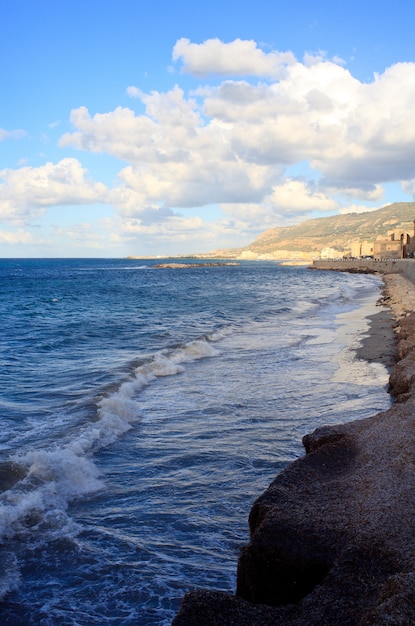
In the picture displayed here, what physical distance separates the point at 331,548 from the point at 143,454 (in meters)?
4.98

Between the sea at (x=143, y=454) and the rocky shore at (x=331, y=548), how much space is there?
104 cm

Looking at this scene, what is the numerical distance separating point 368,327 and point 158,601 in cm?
2058

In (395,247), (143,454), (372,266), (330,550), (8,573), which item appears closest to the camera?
(330,550)

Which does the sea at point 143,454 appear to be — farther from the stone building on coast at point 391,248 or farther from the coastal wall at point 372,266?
the stone building on coast at point 391,248

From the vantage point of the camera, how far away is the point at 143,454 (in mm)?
8719

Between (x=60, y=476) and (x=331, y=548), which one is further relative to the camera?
(x=60, y=476)

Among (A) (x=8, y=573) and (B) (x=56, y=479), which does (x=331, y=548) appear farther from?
(B) (x=56, y=479)

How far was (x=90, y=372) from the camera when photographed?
15375 millimetres

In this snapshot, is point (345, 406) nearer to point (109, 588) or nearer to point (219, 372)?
Answer: point (219, 372)

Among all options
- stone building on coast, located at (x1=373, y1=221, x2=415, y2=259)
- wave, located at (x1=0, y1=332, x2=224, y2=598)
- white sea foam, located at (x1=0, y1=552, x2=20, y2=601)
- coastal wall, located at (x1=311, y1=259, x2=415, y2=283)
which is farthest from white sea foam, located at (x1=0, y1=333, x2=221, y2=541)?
stone building on coast, located at (x1=373, y1=221, x2=415, y2=259)

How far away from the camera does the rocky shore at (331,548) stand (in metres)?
3.46

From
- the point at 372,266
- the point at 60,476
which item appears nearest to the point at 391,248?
the point at 372,266

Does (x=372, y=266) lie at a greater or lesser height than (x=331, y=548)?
greater

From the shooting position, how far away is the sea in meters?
5.23
